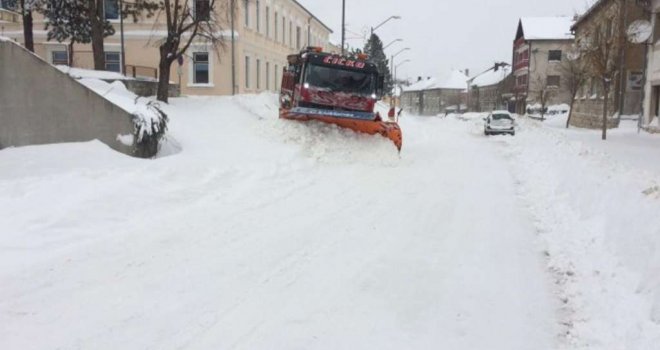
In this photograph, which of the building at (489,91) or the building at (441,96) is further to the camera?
the building at (441,96)

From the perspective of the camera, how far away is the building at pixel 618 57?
3344 centimetres

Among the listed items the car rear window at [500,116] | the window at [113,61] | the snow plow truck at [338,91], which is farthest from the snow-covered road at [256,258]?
the window at [113,61]

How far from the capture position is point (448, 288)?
6230 mm

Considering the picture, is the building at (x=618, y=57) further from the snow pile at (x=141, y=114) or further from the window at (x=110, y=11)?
the window at (x=110, y=11)

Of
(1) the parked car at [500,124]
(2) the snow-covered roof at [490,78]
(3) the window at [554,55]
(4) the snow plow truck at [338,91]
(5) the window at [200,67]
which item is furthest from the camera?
(2) the snow-covered roof at [490,78]

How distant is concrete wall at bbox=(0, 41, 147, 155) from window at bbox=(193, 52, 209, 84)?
26.0m

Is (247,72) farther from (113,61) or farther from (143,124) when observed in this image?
(143,124)

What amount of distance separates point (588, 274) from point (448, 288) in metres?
1.61

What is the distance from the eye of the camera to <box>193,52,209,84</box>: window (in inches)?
1567

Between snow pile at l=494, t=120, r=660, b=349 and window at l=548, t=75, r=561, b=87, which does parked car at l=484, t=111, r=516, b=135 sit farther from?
window at l=548, t=75, r=561, b=87

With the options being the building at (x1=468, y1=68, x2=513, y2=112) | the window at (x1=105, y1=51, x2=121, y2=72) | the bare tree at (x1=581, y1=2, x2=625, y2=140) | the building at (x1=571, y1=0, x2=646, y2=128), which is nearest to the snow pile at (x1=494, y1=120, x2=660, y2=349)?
the bare tree at (x1=581, y1=2, x2=625, y2=140)

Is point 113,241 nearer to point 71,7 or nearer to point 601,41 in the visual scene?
point 71,7

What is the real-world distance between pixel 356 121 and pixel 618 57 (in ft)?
74.0

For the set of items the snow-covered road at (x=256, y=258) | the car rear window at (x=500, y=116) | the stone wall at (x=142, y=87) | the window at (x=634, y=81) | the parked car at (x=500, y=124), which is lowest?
the snow-covered road at (x=256, y=258)
